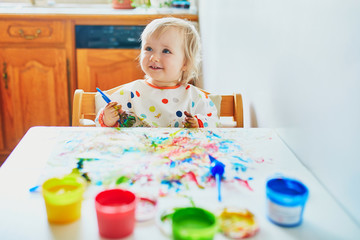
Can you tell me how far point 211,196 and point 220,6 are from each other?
1.33m

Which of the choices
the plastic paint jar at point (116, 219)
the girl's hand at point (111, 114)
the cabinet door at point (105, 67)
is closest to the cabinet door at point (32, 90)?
the cabinet door at point (105, 67)

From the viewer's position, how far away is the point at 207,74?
85.9 inches

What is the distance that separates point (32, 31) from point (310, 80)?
198 centimetres

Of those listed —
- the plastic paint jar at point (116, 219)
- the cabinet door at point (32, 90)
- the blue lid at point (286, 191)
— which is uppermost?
the blue lid at point (286, 191)

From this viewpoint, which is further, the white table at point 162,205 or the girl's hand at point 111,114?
the girl's hand at point 111,114

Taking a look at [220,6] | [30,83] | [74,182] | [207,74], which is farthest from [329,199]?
[30,83]

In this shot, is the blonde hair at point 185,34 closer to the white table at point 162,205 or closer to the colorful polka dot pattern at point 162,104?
the colorful polka dot pattern at point 162,104

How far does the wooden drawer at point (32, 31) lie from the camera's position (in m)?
2.29

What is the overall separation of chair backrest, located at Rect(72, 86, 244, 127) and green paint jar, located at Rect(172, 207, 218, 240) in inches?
30.7

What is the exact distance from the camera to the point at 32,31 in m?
2.31

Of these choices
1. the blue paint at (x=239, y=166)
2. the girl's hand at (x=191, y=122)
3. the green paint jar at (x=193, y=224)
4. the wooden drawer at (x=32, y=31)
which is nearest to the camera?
the green paint jar at (x=193, y=224)

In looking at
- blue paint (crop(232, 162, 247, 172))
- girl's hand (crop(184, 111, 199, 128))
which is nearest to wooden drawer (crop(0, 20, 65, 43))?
girl's hand (crop(184, 111, 199, 128))

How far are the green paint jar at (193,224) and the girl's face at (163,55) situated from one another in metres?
0.82

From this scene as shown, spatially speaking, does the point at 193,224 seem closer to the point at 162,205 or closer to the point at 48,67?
the point at 162,205
